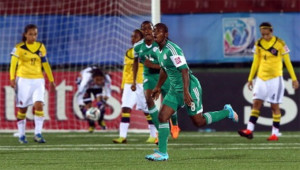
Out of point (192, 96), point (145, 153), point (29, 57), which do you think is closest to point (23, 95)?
point (29, 57)

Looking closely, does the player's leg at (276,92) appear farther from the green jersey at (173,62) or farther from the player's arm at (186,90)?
the player's arm at (186,90)

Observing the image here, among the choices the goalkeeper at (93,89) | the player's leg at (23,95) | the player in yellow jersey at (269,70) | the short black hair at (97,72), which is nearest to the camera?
the player's leg at (23,95)

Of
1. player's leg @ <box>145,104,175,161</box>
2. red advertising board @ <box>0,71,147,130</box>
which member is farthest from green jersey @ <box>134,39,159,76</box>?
red advertising board @ <box>0,71,147,130</box>

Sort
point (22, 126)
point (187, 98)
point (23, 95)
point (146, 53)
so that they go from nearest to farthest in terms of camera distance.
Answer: point (187, 98), point (146, 53), point (23, 95), point (22, 126)

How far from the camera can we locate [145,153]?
1346 cm

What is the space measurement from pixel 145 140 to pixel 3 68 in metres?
5.39

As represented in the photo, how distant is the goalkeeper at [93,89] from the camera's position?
2009 centimetres

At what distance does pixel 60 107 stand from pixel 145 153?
7052 mm

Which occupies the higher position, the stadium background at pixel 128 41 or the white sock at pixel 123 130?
the stadium background at pixel 128 41

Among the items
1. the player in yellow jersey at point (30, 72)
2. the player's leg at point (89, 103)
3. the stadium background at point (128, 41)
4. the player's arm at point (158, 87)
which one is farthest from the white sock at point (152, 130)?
the player's leg at point (89, 103)

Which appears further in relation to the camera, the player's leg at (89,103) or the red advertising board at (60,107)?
the red advertising board at (60,107)

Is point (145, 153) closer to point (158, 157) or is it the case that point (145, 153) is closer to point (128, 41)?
point (158, 157)

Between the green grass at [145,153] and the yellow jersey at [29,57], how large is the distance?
1.22m

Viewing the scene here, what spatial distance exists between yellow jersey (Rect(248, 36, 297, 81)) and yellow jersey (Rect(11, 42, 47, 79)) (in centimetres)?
375
